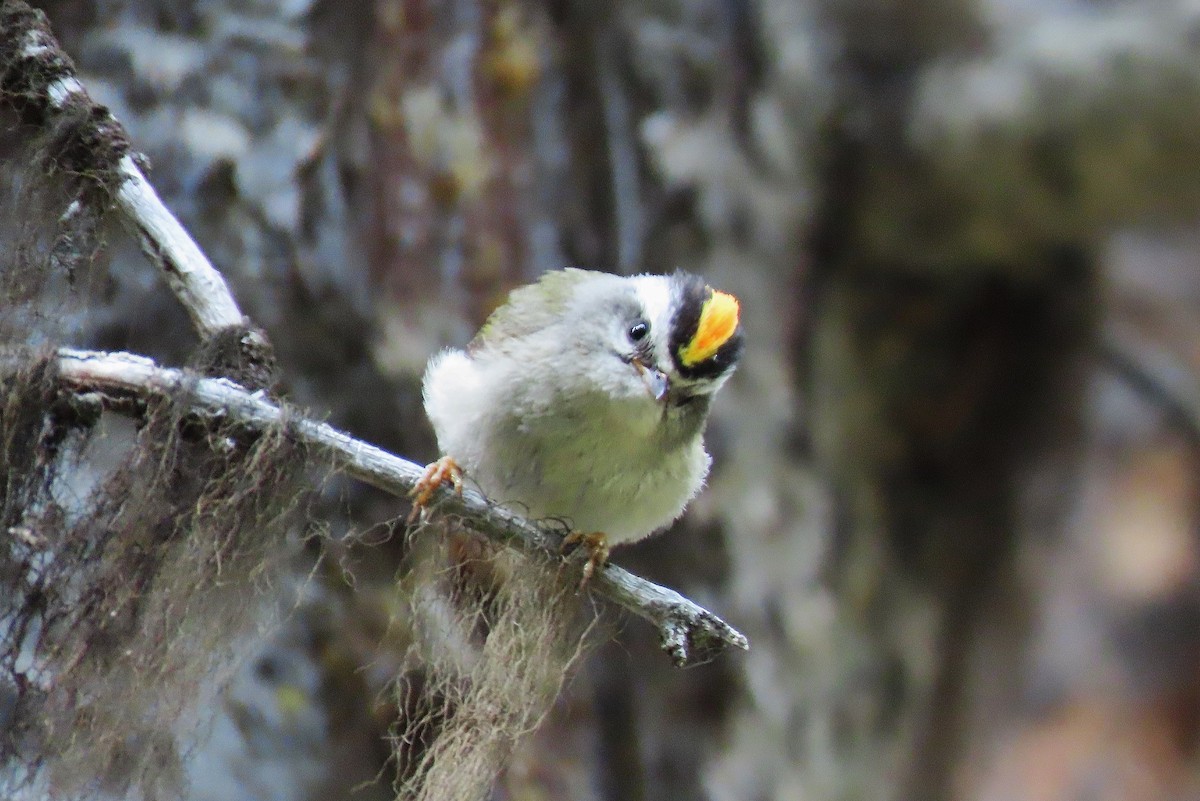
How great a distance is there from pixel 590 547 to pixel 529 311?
68cm

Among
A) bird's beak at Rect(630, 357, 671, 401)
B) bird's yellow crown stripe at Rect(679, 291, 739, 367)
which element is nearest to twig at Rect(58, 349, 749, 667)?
bird's beak at Rect(630, 357, 671, 401)

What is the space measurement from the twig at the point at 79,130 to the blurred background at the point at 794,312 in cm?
114

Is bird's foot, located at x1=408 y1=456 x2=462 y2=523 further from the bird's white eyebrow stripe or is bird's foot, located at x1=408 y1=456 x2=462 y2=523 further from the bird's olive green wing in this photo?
the bird's white eyebrow stripe

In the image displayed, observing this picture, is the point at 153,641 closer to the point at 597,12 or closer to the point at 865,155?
the point at 597,12

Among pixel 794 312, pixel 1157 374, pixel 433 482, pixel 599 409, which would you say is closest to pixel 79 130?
pixel 433 482

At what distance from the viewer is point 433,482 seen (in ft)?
7.20

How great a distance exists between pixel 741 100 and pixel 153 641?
11.2ft

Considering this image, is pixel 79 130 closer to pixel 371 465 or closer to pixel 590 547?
pixel 371 465

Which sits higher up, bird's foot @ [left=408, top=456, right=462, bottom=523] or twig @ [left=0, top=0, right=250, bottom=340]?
twig @ [left=0, top=0, right=250, bottom=340]

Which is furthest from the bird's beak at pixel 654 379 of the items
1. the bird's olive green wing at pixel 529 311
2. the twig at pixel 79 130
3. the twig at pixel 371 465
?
the twig at pixel 79 130

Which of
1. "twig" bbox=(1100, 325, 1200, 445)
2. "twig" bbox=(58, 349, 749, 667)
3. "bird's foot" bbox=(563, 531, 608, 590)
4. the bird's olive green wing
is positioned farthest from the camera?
"twig" bbox=(1100, 325, 1200, 445)

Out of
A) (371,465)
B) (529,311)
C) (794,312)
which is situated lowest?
(794,312)

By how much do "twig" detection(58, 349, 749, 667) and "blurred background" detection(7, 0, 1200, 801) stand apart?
1.12 metres

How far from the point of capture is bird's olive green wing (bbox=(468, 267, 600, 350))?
2.69 m
